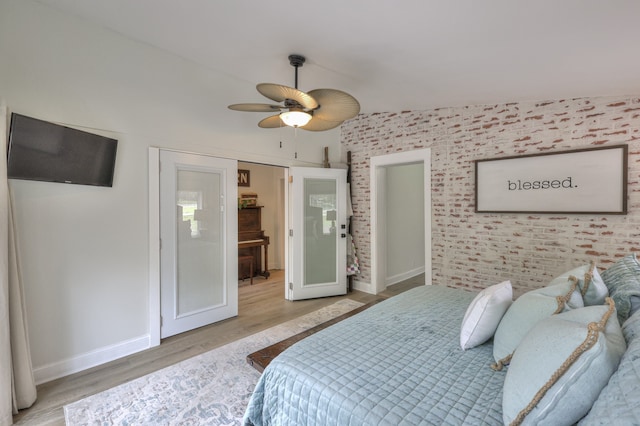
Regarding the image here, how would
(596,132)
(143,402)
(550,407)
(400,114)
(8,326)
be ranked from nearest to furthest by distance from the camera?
(550,407) < (8,326) < (143,402) < (596,132) < (400,114)

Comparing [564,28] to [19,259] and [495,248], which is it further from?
[19,259]

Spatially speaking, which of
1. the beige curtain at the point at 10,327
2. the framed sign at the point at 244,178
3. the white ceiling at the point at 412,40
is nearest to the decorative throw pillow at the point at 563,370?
the white ceiling at the point at 412,40

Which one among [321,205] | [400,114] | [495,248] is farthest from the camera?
[321,205]

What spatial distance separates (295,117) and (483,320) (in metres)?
1.98

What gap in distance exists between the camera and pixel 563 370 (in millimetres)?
890

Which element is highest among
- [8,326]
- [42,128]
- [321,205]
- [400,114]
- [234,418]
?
[400,114]

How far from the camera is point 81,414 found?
6.40 feet

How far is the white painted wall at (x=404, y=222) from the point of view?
5.12 m

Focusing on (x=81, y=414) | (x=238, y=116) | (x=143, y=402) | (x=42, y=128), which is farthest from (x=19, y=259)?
(x=238, y=116)

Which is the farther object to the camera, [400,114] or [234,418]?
[400,114]

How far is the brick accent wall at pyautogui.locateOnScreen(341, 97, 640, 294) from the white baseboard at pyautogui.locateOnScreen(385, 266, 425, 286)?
125cm

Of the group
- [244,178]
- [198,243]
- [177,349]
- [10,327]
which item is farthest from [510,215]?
[244,178]

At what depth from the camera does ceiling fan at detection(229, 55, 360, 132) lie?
83.4 inches

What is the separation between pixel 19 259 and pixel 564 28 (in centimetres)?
385
